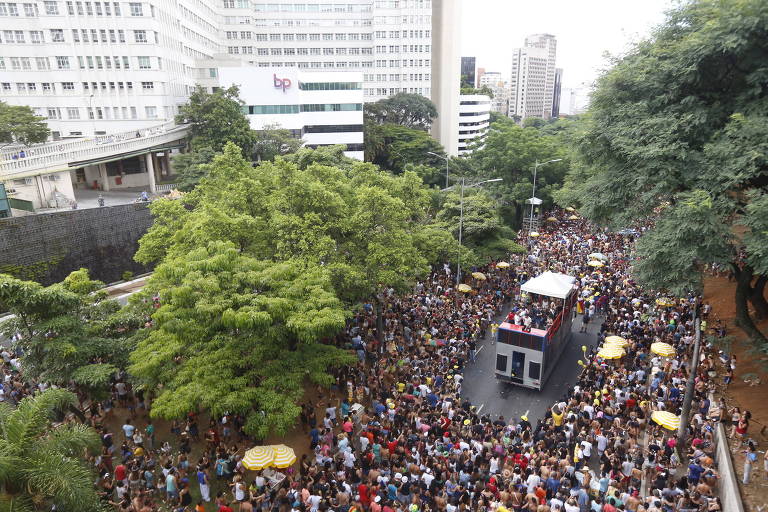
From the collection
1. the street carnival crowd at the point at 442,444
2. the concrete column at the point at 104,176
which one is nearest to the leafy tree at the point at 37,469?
the street carnival crowd at the point at 442,444

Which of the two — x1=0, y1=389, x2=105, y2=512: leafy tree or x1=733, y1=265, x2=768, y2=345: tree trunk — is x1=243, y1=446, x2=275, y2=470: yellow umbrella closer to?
x1=0, y1=389, x2=105, y2=512: leafy tree

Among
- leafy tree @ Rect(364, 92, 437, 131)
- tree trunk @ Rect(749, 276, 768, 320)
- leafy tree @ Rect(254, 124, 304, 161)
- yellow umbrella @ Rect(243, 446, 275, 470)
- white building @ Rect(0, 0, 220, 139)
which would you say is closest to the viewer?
yellow umbrella @ Rect(243, 446, 275, 470)

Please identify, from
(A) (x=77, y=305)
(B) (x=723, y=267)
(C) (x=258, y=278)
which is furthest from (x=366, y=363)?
(B) (x=723, y=267)

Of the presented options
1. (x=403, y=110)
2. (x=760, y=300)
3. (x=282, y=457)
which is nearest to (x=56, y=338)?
(x=282, y=457)

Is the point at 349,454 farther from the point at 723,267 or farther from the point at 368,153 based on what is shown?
the point at 368,153

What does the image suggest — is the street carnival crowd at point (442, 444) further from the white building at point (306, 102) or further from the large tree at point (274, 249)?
the white building at point (306, 102)

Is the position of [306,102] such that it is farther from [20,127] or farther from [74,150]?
[20,127]

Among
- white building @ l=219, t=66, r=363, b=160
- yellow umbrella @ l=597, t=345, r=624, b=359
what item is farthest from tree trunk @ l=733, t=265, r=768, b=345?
white building @ l=219, t=66, r=363, b=160
